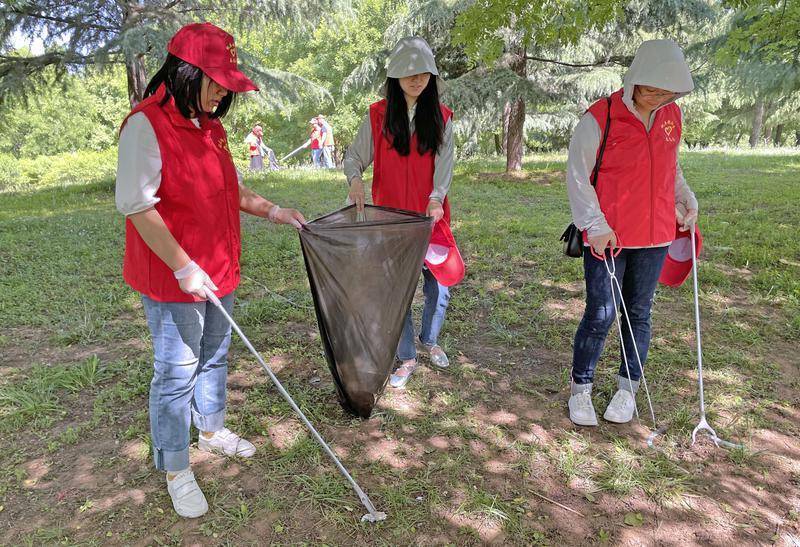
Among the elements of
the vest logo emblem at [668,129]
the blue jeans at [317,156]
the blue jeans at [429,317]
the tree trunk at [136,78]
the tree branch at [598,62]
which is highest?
the tree branch at [598,62]

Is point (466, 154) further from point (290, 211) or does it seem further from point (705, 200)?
point (290, 211)

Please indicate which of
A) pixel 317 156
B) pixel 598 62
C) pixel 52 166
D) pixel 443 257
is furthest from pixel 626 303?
pixel 52 166

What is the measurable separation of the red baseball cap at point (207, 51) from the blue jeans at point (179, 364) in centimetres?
77

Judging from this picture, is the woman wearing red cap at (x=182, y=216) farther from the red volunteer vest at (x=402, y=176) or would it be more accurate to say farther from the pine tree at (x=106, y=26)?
the pine tree at (x=106, y=26)

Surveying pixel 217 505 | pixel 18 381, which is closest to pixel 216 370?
pixel 217 505

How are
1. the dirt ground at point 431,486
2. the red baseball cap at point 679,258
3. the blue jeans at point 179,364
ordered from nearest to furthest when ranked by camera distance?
the blue jeans at point 179,364
the dirt ground at point 431,486
the red baseball cap at point 679,258

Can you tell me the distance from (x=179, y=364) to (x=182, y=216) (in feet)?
1.76

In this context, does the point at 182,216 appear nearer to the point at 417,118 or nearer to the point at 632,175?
the point at 417,118

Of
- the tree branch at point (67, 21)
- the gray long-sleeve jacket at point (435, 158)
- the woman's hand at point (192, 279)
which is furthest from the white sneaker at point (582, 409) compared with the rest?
the tree branch at point (67, 21)

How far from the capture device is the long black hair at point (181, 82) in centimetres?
171

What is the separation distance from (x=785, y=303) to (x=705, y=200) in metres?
4.00

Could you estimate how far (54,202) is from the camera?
29.0ft

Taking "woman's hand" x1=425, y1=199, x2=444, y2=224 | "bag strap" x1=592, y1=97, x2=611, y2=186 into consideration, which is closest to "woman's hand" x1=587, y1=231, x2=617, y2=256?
"bag strap" x1=592, y1=97, x2=611, y2=186

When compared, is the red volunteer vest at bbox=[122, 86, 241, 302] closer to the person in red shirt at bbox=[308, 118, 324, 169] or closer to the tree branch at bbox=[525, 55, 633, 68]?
the tree branch at bbox=[525, 55, 633, 68]
